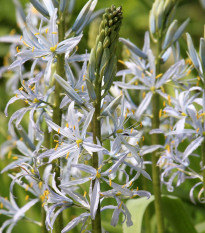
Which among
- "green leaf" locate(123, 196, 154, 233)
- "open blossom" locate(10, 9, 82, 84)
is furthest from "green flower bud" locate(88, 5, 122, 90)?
"green leaf" locate(123, 196, 154, 233)

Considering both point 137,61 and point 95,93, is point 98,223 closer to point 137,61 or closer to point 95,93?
point 95,93

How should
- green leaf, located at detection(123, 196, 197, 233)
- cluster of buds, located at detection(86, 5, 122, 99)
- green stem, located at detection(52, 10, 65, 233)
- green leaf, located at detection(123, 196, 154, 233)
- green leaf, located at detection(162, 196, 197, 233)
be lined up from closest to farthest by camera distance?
cluster of buds, located at detection(86, 5, 122, 99) < green stem, located at detection(52, 10, 65, 233) < green leaf, located at detection(123, 196, 154, 233) < green leaf, located at detection(123, 196, 197, 233) < green leaf, located at detection(162, 196, 197, 233)

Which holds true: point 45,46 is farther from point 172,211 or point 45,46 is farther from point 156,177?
point 172,211

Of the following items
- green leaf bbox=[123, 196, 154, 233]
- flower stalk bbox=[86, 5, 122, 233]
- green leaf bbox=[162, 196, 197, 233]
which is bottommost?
green leaf bbox=[162, 196, 197, 233]

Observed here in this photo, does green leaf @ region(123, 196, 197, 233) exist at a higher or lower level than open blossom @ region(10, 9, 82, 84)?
lower

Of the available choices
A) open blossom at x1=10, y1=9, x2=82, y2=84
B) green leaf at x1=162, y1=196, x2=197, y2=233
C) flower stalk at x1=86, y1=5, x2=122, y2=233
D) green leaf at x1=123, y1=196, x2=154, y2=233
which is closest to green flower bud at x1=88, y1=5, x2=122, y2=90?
flower stalk at x1=86, y1=5, x2=122, y2=233

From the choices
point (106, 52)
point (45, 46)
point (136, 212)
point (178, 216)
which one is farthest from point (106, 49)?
point (178, 216)

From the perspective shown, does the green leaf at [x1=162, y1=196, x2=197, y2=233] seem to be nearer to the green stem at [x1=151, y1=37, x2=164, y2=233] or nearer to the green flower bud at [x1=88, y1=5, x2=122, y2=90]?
the green stem at [x1=151, y1=37, x2=164, y2=233]

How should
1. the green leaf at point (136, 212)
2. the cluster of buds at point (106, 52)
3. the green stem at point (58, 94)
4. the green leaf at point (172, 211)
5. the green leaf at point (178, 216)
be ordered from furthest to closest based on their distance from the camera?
the green leaf at point (178, 216) < the green leaf at point (172, 211) < the green leaf at point (136, 212) < the green stem at point (58, 94) < the cluster of buds at point (106, 52)

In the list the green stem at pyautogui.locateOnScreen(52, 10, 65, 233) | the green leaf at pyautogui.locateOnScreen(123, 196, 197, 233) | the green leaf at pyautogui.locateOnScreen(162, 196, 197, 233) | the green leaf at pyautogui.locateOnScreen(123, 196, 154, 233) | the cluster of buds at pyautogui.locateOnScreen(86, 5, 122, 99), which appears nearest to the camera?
the cluster of buds at pyautogui.locateOnScreen(86, 5, 122, 99)

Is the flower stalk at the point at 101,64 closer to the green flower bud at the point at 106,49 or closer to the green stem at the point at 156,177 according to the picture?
the green flower bud at the point at 106,49

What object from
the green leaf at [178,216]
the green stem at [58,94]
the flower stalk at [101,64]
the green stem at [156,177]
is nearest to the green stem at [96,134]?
the flower stalk at [101,64]

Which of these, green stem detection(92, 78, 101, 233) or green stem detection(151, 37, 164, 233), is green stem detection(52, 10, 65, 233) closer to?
green stem detection(92, 78, 101, 233)

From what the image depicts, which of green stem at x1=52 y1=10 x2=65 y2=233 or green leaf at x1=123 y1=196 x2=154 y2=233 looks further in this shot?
green leaf at x1=123 y1=196 x2=154 y2=233
